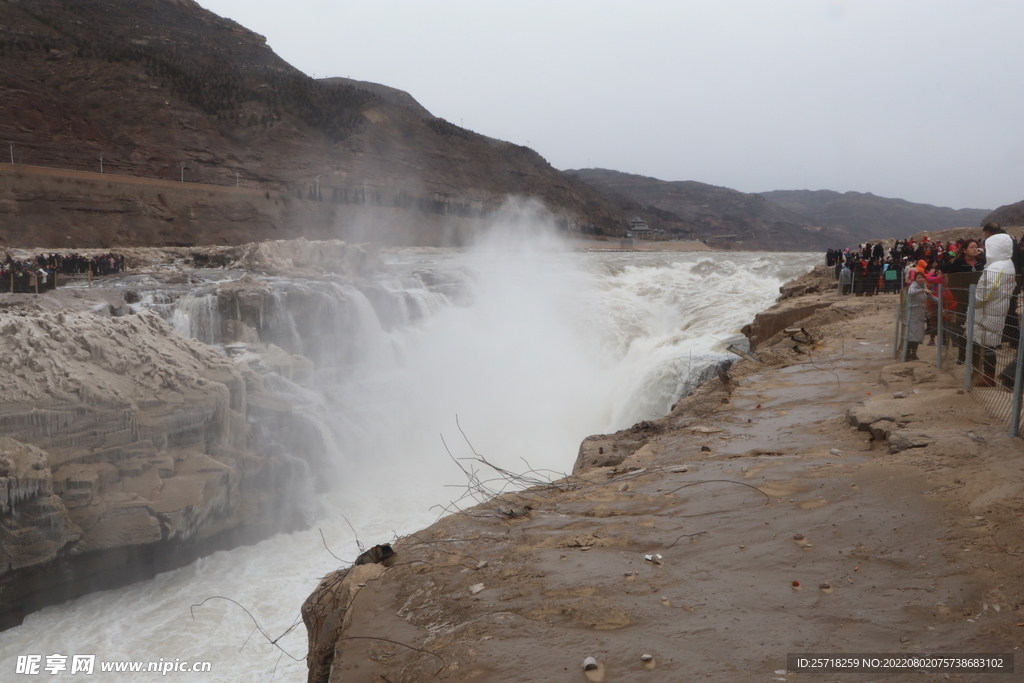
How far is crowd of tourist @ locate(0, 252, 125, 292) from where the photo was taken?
14.9 metres

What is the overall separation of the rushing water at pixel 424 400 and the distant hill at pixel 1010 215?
16.4 metres

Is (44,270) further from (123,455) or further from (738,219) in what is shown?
(738,219)

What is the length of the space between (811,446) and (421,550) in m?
3.09

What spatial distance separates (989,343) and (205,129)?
181 feet

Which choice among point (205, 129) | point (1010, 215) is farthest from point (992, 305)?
point (205, 129)

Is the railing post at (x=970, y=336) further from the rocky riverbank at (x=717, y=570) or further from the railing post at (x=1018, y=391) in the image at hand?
the railing post at (x=1018, y=391)

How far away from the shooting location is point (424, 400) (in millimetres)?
16172

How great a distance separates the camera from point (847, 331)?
10.4 meters

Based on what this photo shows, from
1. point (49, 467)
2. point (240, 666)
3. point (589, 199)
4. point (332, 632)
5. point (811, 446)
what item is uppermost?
point (589, 199)

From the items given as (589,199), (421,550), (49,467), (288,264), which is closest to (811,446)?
(421,550)

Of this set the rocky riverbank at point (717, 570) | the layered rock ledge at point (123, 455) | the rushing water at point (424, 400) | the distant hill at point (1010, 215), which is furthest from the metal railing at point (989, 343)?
the distant hill at point (1010, 215)

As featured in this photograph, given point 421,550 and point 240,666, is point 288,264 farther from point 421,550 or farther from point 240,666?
point 421,550

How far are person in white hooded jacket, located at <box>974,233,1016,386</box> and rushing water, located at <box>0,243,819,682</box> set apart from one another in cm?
469

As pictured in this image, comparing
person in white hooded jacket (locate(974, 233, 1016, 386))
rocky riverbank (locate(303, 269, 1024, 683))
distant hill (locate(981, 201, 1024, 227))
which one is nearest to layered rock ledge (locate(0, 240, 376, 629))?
rocky riverbank (locate(303, 269, 1024, 683))
